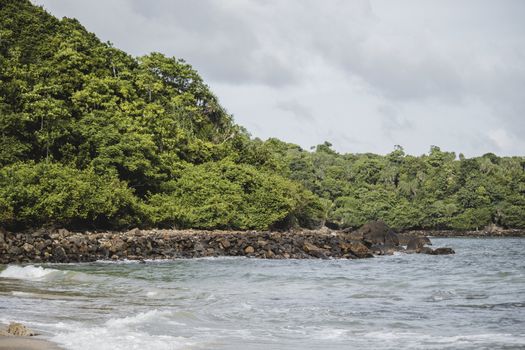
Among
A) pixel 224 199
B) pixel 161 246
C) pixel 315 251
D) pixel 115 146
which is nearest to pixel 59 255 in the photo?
pixel 161 246

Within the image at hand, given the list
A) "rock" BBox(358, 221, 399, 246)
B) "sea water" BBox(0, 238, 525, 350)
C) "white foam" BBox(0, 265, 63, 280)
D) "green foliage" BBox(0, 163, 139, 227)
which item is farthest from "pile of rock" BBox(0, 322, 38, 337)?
"rock" BBox(358, 221, 399, 246)

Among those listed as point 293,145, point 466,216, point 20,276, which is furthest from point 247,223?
point 293,145

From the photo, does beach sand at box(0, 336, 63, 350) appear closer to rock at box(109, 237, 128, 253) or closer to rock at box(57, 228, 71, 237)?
rock at box(109, 237, 128, 253)

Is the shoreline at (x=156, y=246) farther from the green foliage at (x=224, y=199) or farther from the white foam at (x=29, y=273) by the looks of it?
the green foliage at (x=224, y=199)

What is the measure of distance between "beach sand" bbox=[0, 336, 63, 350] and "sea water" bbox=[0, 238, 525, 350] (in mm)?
304

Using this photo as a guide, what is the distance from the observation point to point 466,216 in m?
107

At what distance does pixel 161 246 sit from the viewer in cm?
3378

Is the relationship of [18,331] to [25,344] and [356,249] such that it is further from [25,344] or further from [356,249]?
[356,249]

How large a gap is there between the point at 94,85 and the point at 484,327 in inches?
1720

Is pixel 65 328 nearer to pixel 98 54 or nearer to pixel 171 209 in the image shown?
pixel 171 209

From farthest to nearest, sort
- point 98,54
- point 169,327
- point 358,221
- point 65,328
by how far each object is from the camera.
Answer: point 358,221
point 98,54
point 169,327
point 65,328

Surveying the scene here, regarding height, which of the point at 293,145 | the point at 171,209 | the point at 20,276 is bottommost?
the point at 20,276

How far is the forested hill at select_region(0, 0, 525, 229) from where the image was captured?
124 ft

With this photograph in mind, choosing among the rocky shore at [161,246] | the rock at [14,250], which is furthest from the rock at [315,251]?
the rock at [14,250]
